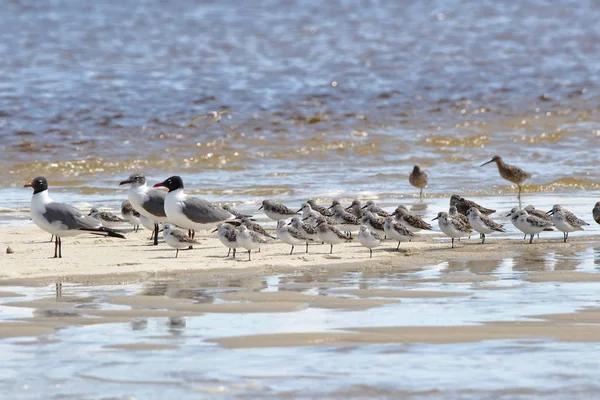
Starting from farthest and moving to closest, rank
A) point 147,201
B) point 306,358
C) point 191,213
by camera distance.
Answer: point 147,201 → point 191,213 → point 306,358

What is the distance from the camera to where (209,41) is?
157ft

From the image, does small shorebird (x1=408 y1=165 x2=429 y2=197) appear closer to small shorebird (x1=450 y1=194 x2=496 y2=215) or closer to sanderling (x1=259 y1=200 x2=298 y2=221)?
small shorebird (x1=450 y1=194 x2=496 y2=215)

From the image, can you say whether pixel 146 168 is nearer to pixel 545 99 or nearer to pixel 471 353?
pixel 545 99

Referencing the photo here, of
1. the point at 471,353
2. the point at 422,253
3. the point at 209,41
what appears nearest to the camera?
the point at 471,353

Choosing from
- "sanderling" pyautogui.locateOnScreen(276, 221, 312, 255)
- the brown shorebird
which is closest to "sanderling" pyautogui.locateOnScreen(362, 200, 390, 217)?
"sanderling" pyautogui.locateOnScreen(276, 221, 312, 255)

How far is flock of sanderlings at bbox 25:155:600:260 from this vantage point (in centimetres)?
1326

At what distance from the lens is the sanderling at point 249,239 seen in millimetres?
12758

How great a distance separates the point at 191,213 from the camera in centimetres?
1457

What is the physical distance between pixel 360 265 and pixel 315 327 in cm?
328

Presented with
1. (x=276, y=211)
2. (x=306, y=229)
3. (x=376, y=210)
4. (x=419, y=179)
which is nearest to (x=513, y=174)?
(x=419, y=179)

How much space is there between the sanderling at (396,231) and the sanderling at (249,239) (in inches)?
58.3

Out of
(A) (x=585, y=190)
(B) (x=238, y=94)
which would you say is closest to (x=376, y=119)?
(B) (x=238, y=94)

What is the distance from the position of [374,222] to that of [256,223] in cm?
144

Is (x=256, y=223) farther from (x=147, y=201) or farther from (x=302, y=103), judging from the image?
(x=302, y=103)
